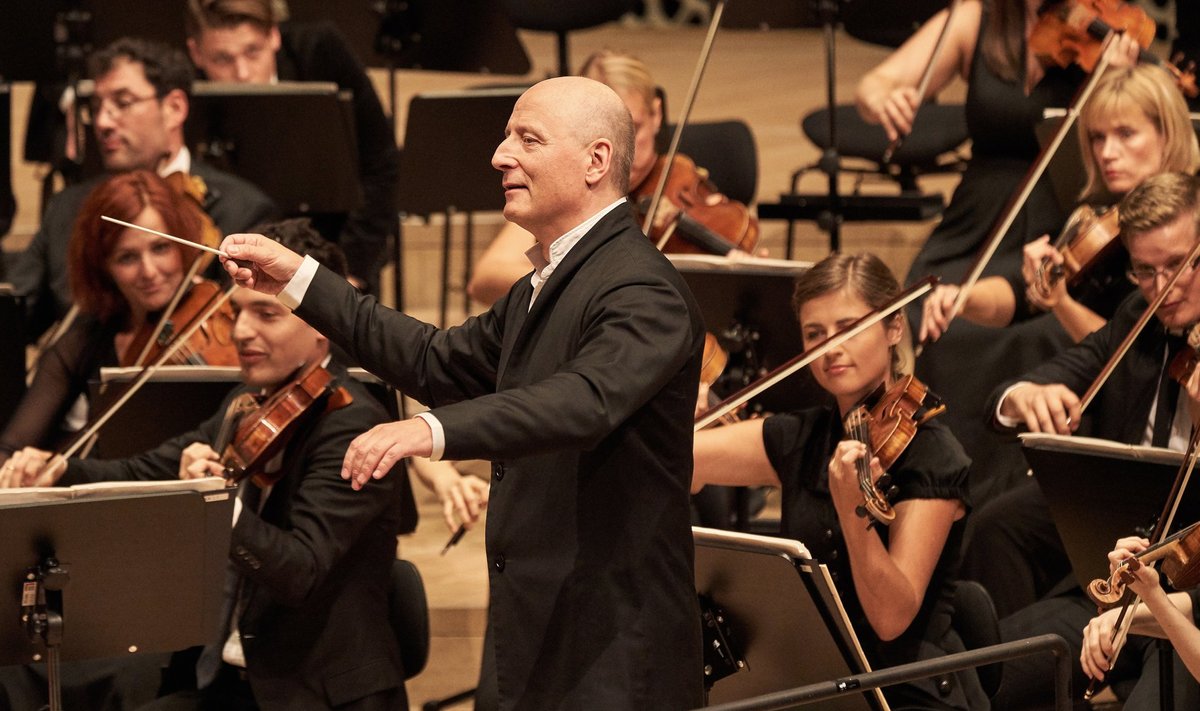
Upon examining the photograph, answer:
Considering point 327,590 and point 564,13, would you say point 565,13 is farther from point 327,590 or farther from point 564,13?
point 327,590

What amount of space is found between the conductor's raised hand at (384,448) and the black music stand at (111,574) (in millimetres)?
863

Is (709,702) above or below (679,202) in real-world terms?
below

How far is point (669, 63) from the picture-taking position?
703 cm

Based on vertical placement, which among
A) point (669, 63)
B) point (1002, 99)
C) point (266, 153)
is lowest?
point (669, 63)

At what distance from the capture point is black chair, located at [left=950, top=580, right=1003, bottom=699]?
2754mm

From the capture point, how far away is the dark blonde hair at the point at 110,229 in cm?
340

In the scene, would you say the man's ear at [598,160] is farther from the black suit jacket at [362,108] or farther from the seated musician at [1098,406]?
the black suit jacket at [362,108]

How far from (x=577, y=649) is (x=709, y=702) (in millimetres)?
678

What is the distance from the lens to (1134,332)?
2.89 meters

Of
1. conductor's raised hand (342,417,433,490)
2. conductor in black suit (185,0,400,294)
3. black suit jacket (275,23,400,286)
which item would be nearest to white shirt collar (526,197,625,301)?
conductor's raised hand (342,417,433,490)

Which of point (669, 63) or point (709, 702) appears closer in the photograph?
point (709, 702)

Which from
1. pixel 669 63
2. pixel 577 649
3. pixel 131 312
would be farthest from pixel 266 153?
pixel 669 63

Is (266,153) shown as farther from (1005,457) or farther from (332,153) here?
(1005,457)

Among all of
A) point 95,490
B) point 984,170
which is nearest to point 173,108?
point 95,490
